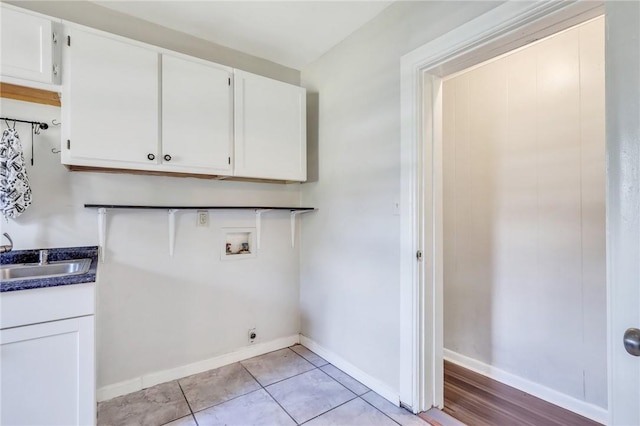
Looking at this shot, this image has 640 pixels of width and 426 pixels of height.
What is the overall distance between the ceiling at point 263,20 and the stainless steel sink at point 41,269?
160 centimetres

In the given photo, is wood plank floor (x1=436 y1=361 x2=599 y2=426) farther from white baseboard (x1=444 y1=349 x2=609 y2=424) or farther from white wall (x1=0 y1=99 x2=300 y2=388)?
white wall (x1=0 y1=99 x2=300 y2=388)

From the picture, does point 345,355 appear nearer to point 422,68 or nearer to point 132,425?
point 132,425

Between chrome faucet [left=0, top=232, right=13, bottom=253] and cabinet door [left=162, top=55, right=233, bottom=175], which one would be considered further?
cabinet door [left=162, top=55, right=233, bottom=175]

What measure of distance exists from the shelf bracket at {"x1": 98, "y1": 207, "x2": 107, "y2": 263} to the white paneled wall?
2.52m

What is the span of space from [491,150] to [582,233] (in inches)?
31.8

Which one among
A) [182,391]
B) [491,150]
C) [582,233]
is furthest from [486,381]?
[182,391]

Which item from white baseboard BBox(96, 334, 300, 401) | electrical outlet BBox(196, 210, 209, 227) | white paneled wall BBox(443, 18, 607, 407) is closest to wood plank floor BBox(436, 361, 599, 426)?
white paneled wall BBox(443, 18, 607, 407)

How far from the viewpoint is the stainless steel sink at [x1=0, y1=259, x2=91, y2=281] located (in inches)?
64.4

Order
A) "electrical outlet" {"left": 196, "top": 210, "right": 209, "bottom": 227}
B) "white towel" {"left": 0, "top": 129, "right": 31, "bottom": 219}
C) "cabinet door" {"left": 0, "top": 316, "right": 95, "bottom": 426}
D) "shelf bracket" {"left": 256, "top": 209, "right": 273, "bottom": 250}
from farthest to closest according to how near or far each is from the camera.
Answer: "shelf bracket" {"left": 256, "top": 209, "right": 273, "bottom": 250}, "electrical outlet" {"left": 196, "top": 210, "right": 209, "bottom": 227}, "white towel" {"left": 0, "top": 129, "right": 31, "bottom": 219}, "cabinet door" {"left": 0, "top": 316, "right": 95, "bottom": 426}

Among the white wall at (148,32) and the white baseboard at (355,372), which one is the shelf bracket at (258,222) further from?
the white wall at (148,32)

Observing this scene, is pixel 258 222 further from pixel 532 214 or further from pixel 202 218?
pixel 532 214

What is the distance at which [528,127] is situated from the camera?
211cm

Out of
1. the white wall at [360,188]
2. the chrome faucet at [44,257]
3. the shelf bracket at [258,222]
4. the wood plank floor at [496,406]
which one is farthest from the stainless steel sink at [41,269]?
the wood plank floor at [496,406]

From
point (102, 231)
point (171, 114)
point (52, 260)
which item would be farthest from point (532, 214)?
point (52, 260)
